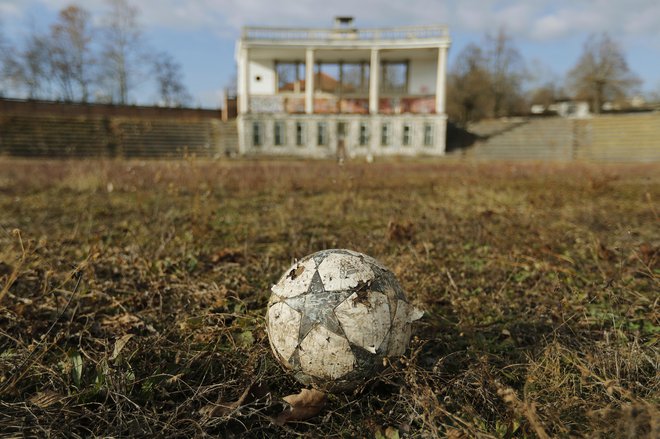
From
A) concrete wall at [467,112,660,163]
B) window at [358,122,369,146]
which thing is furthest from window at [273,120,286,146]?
concrete wall at [467,112,660,163]

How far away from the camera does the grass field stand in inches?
72.1

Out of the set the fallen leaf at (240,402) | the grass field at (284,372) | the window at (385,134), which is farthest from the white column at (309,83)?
the fallen leaf at (240,402)

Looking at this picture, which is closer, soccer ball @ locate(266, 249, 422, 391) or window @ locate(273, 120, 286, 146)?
soccer ball @ locate(266, 249, 422, 391)

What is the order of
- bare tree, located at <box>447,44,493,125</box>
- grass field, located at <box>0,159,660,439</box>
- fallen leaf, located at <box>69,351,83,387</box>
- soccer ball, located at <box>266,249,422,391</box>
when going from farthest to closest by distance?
bare tree, located at <box>447,44,493,125</box> → fallen leaf, located at <box>69,351,83,387</box> → soccer ball, located at <box>266,249,422,391</box> → grass field, located at <box>0,159,660,439</box>

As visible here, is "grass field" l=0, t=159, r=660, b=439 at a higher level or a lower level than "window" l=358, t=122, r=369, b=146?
lower

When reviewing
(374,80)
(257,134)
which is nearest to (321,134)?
(257,134)

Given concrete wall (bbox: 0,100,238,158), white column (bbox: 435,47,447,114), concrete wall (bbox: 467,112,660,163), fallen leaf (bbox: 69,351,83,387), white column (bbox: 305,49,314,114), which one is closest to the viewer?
fallen leaf (bbox: 69,351,83,387)

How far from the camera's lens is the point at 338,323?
196cm

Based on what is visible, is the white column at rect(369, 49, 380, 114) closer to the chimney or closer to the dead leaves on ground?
the chimney

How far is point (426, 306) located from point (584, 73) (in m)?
57.1

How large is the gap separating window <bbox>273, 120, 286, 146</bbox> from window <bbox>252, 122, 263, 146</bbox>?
102 centimetres

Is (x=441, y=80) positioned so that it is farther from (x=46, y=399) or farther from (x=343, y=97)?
(x=46, y=399)

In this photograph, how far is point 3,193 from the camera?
8367 millimetres

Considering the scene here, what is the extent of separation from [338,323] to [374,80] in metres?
28.9
